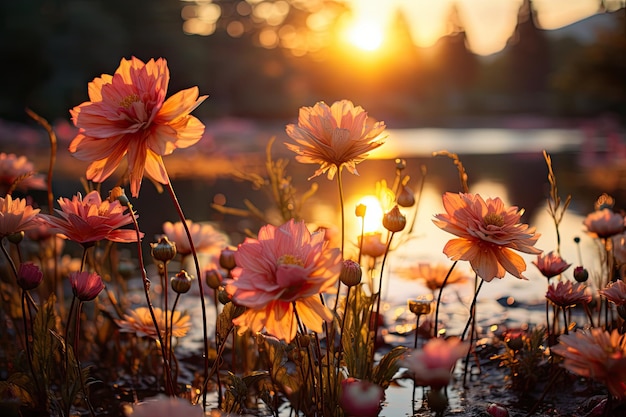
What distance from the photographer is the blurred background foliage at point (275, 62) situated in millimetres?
14492

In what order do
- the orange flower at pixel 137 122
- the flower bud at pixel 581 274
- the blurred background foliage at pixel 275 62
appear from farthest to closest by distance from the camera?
1. the blurred background foliage at pixel 275 62
2. the flower bud at pixel 581 274
3. the orange flower at pixel 137 122

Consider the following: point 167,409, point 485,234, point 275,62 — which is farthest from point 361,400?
point 275,62

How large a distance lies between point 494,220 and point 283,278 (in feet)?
1.49

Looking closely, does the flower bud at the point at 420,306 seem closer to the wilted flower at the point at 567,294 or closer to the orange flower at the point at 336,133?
the wilted flower at the point at 567,294

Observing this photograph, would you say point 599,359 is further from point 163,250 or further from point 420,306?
point 163,250

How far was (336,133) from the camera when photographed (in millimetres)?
1258

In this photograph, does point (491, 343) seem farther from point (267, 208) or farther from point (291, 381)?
point (267, 208)

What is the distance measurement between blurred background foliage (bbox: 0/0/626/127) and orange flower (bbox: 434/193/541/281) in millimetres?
10327

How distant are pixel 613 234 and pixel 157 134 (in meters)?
1.24

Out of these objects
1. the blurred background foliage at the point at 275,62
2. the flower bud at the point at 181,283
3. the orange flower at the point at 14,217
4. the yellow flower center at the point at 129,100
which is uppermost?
the blurred background foliage at the point at 275,62

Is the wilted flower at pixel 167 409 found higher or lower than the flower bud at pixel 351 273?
lower

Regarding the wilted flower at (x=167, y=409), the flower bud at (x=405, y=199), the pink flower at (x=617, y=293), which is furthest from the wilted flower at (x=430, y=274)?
the wilted flower at (x=167, y=409)

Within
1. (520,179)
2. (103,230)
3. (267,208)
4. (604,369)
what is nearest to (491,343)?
(604,369)

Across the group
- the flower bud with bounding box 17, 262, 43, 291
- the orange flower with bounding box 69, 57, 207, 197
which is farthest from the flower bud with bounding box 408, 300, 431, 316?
the flower bud with bounding box 17, 262, 43, 291
